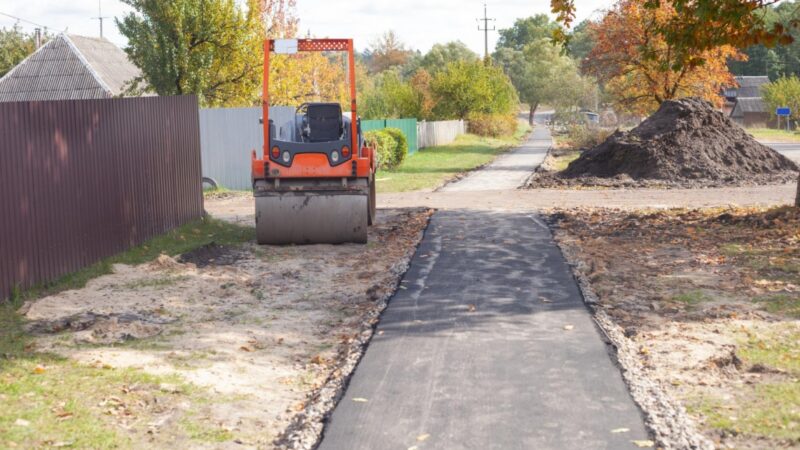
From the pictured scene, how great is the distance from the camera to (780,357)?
770 cm

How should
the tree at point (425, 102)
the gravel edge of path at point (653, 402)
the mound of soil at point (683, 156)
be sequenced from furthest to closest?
the tree at point (425, 102)
the mound of soil at point (683, 156)
the gravel edge of path at point (653, 402)

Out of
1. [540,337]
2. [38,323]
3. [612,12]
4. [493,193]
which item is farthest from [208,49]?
[540,337]

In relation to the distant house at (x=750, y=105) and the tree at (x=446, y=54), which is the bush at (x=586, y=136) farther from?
the tree at (x=446, y=54)

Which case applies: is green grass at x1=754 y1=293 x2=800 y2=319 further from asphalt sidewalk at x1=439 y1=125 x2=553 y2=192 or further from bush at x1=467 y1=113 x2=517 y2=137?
bush at x1=467 y1=113 x2=517 y2=137

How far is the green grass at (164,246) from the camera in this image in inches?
428

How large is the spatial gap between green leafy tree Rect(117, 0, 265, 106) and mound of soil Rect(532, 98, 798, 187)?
10275 mm

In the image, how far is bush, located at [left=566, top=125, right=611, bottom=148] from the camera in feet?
141

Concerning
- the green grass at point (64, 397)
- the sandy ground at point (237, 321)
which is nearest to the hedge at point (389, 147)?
the sandy ground at point (237, 321)

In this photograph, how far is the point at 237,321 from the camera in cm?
943

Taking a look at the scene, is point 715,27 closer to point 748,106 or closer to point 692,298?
point 692,298

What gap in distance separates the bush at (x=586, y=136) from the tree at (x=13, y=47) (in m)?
32.8

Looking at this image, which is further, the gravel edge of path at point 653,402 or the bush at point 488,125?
the bush at point 488,125

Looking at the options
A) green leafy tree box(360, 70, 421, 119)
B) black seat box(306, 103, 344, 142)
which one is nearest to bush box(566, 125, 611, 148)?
green leafy tree box(360, 70, 421, 119)


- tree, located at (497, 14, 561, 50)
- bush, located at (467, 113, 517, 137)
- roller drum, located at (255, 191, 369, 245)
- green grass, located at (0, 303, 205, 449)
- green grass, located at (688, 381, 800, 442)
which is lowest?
green grass, located at (688, 381, 800, 442)
